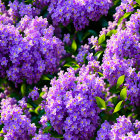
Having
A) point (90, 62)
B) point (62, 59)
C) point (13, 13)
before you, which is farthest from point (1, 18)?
point (90, 62)

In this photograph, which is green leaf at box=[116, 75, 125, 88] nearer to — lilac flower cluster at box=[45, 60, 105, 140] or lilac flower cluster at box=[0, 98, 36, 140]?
lilac flower cluster at box=[45, 60, 105, 140]

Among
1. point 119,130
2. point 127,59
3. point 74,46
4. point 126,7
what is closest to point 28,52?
point 74,46

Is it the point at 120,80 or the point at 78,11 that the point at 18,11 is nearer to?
the point at 78,11

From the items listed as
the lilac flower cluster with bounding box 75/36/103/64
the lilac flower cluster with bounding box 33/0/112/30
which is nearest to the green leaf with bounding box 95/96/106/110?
the lilac flower cluster with bounding box 75/36/103/64

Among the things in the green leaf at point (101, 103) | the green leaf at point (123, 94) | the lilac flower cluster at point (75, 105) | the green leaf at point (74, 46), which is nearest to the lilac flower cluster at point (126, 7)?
the green leaf at point (74, 46)

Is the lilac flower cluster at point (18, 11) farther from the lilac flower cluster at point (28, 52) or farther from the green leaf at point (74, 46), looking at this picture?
the green leaf at point (74, 46)

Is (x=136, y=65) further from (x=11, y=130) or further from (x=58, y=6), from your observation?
(x=11, y=130)
